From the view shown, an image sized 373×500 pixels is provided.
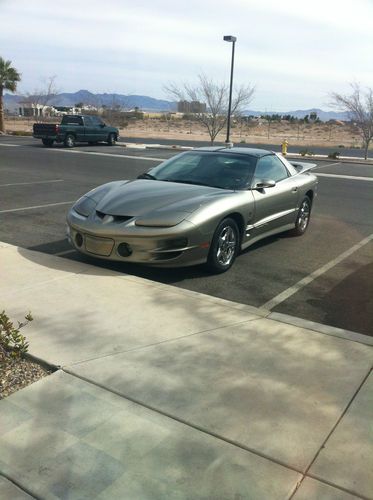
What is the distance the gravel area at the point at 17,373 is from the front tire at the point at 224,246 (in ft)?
8.40

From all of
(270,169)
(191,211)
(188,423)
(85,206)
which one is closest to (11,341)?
(188,423)

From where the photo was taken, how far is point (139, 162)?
794 inches

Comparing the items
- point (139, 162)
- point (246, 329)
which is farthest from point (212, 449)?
point (139, 162)

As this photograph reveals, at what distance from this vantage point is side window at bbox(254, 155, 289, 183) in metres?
6.66

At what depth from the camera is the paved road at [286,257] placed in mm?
5035

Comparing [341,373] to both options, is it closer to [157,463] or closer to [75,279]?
[157,463]

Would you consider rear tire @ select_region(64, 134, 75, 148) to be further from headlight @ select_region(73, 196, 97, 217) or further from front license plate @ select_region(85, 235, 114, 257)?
front license plate @ select_region(85, 235, 114, 257)

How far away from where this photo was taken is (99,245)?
17.9ft

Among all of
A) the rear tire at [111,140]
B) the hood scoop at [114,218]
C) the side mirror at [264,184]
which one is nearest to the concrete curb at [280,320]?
the hood scoop at [114,218]

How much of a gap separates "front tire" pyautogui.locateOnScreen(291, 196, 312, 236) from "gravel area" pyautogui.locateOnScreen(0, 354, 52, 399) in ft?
17.0

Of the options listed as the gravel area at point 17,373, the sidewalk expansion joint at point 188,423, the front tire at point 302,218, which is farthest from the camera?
the front tire at point 302,218

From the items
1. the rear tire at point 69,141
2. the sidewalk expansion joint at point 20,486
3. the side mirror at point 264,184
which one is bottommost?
the sidewalk expansion joint at point 20,486

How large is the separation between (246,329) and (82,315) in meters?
1.41

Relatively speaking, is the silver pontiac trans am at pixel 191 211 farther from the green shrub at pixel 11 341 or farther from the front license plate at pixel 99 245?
the green shrub at pixel 11 341
